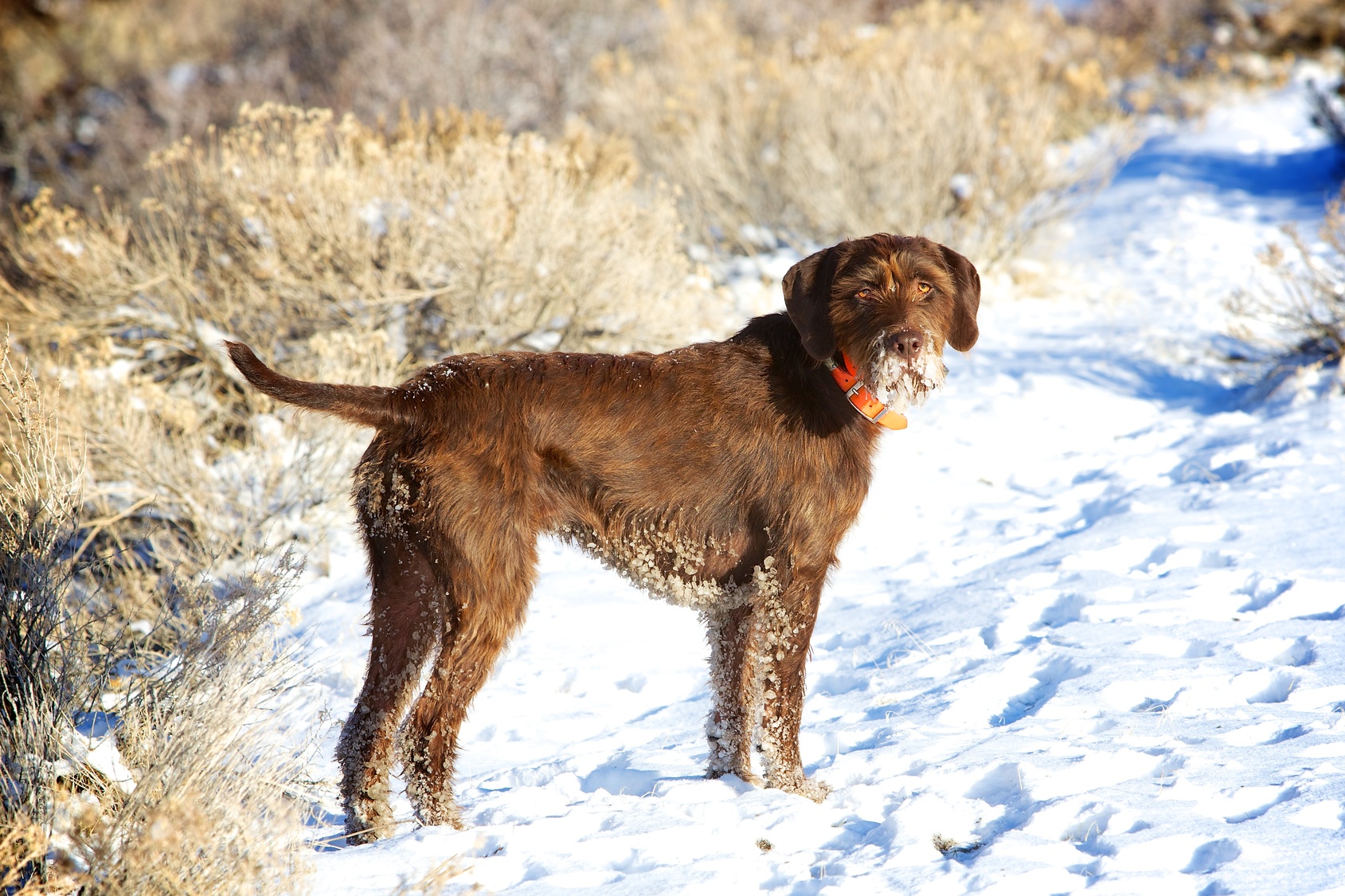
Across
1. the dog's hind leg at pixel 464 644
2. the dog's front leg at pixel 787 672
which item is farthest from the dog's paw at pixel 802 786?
the dog's hind leg at pixel 464 644

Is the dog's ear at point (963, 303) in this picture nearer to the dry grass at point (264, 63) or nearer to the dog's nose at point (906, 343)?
the dog's nose at point (906, 343)

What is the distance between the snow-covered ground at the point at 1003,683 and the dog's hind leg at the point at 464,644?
0.64 ft

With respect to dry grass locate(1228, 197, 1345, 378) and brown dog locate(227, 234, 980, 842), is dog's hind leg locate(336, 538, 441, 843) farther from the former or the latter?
dry grass locate(1228, 197, 1345, 378)

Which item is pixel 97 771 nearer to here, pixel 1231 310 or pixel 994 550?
pixel 994 550

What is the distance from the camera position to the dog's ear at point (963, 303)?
307cm

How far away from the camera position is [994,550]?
16.1 feet

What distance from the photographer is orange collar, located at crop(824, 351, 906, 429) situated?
2.90m

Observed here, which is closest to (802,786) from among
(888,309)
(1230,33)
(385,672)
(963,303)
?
(385,672)

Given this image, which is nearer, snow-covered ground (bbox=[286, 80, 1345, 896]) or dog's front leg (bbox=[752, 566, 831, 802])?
snow-covered ground (bbox=[286, 80, 1345, 896])

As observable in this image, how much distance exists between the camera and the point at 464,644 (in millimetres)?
2711

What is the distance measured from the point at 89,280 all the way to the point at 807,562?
517cm

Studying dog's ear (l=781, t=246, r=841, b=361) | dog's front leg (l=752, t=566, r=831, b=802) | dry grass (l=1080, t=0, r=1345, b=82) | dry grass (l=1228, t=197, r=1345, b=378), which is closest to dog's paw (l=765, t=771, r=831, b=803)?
dog's front leg (l=752, t=566, r=831, b=802)

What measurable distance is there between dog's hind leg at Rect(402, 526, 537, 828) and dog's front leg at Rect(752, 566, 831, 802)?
0.74m

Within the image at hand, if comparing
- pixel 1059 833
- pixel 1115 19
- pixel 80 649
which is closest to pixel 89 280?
pixel 80 649
